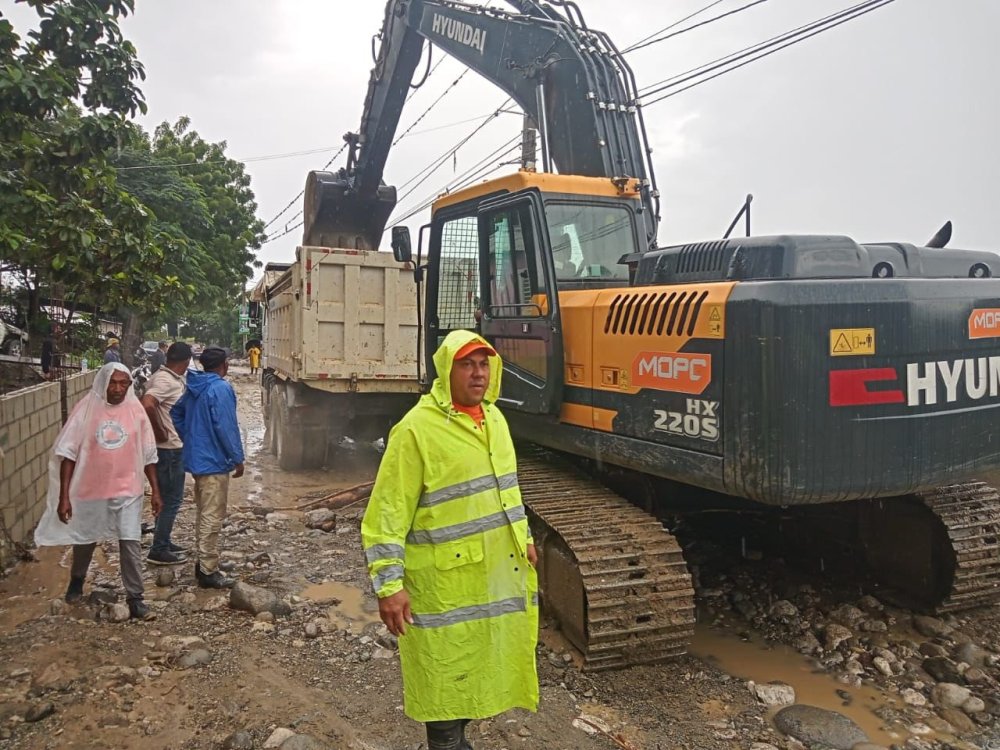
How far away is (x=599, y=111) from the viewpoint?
5.53 m

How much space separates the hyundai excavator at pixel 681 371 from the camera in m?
3.07

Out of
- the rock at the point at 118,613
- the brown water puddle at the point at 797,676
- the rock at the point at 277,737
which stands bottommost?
the brown water puddle at the point at 797,676

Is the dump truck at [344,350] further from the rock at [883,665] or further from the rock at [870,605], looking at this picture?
the rock at [883,665]

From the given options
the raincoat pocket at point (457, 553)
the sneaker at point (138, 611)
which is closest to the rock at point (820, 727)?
the raincoat pocket at point (457, 553)

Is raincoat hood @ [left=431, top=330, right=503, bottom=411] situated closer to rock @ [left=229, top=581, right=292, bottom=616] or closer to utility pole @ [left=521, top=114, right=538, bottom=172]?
rock @ [left=229, top=581, right=292, bottom=616]

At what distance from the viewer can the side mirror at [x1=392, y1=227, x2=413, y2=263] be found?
5277 millimetres

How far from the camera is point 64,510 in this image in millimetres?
4129

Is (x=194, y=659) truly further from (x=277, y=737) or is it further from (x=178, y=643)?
(x=277, y=737)

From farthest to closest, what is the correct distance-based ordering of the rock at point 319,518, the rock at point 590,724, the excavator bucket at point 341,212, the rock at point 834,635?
1. the excavator bucket at point 341,212
2. the rock at point 319,518
3. the rock at point 834,635
4. the rock at point 590,724

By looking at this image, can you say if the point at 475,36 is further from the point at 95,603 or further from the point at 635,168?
the point at 95,603

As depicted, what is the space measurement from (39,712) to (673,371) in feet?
10.0

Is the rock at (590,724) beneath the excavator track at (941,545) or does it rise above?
beneath

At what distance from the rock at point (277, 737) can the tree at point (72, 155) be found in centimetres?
257

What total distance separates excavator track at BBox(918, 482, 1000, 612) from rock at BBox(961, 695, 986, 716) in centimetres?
77
